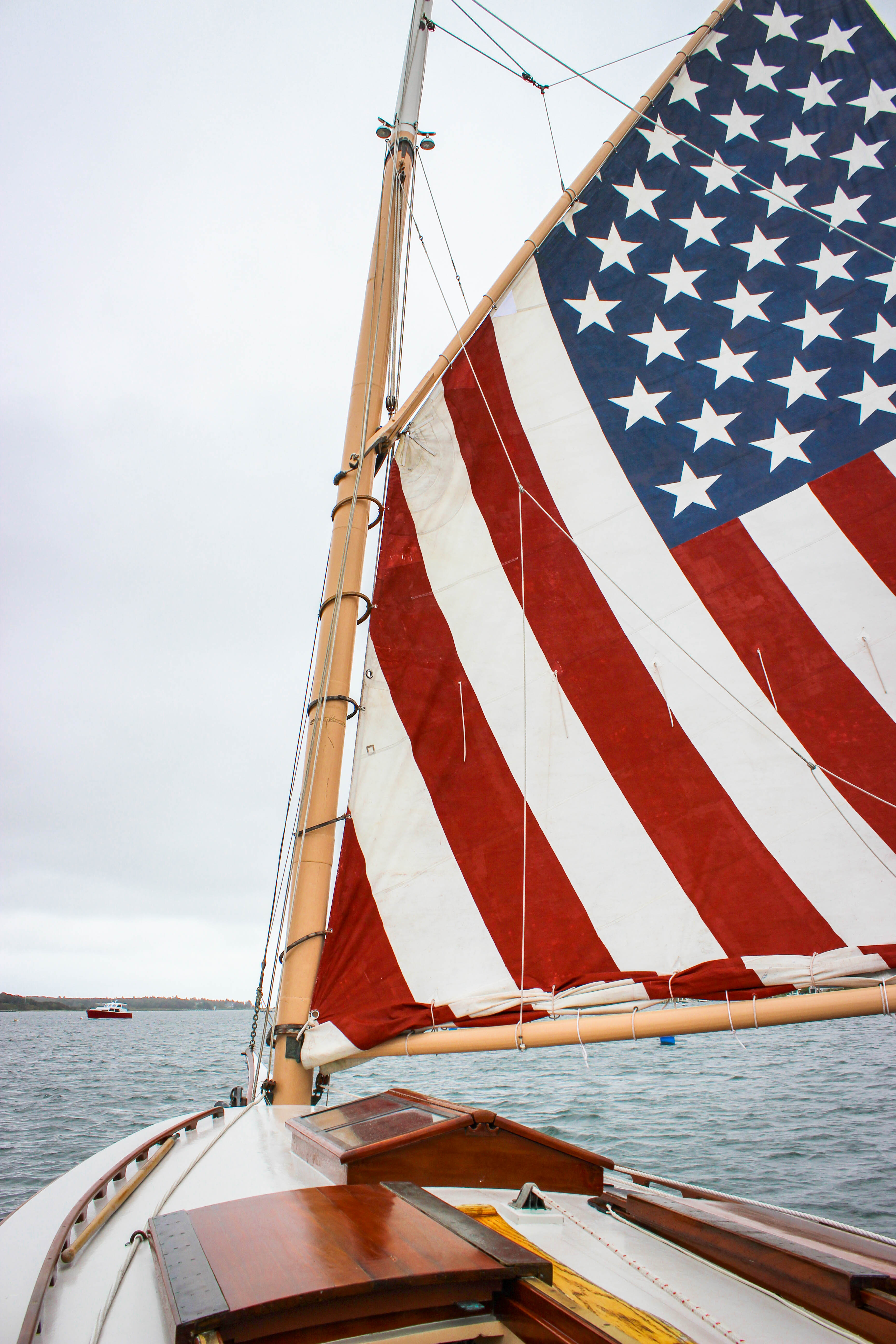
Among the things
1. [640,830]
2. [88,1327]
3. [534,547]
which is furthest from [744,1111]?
[88,1327]

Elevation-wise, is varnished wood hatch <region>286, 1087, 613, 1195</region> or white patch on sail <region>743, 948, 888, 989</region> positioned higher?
white patch on sail <region>743, 948, 888, 989</region>

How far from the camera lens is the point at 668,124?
19.6 feet

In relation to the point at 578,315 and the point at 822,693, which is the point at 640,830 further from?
the point at 578,315

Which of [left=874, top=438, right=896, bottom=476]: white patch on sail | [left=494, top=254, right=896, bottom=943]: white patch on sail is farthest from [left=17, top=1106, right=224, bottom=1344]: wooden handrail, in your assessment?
[left=874, top=438, right=896, bottom=476]: white patch on sail

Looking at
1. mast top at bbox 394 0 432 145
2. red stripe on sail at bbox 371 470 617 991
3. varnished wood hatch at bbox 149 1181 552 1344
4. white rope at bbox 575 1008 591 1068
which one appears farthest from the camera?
mast top at bbox 394 0 432 145

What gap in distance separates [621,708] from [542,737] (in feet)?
1.70

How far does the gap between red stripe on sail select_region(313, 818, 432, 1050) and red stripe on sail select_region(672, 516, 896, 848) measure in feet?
8.55

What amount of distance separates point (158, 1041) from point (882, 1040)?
46.7m

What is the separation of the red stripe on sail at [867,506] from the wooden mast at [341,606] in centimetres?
324

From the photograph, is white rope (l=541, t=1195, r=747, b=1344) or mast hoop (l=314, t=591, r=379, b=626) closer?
white rope (l=541, t=1195, r=747, b=1344)

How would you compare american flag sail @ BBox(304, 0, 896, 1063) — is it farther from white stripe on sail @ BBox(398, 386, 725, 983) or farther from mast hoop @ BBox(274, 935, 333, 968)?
mast hoop @ BBox(274, 935, 333, 968)

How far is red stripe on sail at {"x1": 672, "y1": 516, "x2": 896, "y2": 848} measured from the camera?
3.86 m

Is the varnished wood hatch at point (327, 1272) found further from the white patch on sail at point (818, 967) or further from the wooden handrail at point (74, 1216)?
the white patch on sail at point (818, 967)

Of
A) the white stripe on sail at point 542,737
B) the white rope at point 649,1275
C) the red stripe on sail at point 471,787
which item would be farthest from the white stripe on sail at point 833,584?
the white rope at point 649,1275
